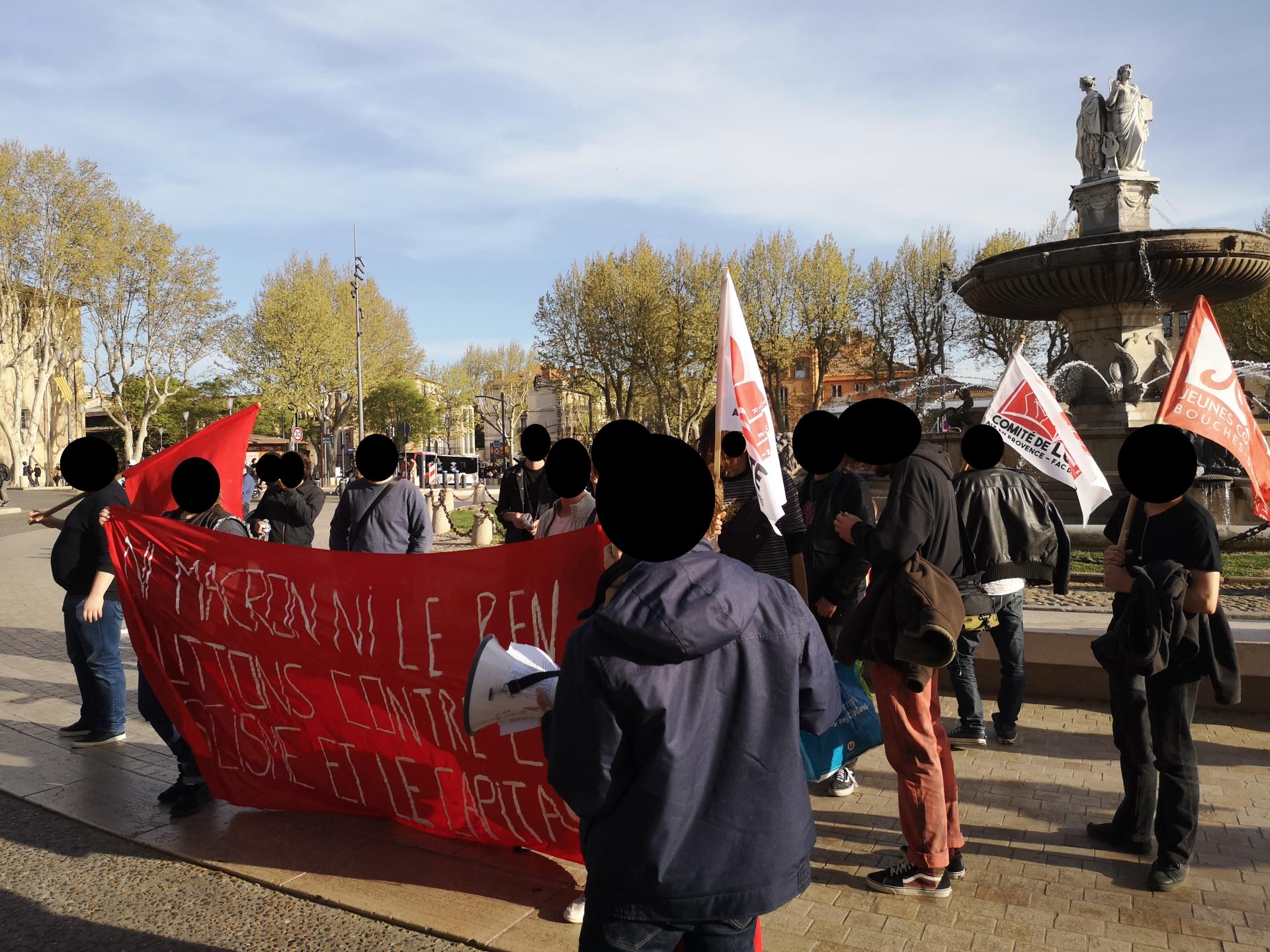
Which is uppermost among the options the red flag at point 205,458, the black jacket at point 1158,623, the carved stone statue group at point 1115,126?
the carved stone statue group at point 1115,126

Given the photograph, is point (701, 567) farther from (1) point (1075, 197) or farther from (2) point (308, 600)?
(1) point (1075, 197)

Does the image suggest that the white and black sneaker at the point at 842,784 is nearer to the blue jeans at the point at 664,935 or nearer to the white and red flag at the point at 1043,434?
the white and red flag at the point at 1043,434

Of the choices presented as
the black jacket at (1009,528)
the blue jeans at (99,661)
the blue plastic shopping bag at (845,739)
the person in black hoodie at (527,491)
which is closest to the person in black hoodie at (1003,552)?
the black jacket at (1009,528)

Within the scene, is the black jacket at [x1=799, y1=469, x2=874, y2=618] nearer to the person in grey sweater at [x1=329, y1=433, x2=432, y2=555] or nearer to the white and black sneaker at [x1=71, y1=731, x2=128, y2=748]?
the person in grey sweater at [x1=329, y1=433, x2=432, y2=555]

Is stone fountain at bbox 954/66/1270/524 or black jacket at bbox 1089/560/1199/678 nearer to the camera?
black jacket at bbox 1089/560/1199/678

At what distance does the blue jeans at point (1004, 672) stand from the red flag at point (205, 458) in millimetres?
4065

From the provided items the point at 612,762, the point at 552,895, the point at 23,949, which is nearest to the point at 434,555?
the point at 552,895

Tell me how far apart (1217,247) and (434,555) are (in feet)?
42.8

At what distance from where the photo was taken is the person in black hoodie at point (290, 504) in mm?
7414

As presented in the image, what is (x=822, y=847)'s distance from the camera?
161 inches

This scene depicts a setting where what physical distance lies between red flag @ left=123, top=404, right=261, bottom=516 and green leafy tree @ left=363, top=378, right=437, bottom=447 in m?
65.6

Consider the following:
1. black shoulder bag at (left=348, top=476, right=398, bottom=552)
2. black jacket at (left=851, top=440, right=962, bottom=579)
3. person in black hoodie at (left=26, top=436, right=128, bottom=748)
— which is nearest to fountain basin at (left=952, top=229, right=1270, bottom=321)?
black shoulder bag at (left=348, top=476, right=398, bottom=552)

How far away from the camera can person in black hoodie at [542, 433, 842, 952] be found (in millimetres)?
1884

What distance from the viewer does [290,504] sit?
7395 mm
